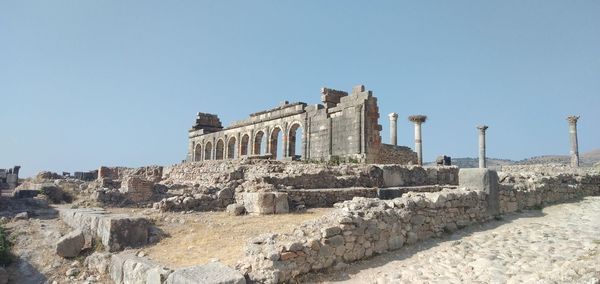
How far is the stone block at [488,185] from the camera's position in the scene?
9.02 metres

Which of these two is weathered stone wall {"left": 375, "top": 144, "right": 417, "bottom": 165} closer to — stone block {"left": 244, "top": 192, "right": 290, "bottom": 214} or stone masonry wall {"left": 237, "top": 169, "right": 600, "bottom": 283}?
stone block {"left": 244, "top": 192, "right": 290, "bottom": 214}

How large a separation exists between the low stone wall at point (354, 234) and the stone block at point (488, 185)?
0.94 m

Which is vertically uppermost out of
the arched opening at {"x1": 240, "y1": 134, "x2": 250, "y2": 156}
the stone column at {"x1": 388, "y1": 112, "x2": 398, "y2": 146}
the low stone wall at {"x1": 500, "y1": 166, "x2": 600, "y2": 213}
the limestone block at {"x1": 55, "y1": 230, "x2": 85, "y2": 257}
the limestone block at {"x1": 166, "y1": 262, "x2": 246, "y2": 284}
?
the stone column at {"x1": 388, "y1": 112, "x2": 398, "y2": 146}

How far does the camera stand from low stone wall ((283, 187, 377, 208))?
11625 millimetres

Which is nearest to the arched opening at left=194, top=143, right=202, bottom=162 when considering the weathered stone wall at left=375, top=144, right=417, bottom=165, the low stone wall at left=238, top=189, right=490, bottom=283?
the weathered stone wall at left=375, top=144, right=417, bottom=165

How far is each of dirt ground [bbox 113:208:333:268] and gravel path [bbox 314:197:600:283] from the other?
72.2 inches

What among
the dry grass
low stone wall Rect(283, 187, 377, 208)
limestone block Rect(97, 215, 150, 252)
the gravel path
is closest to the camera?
the gravel path

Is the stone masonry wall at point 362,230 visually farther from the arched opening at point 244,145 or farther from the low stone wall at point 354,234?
the arched opening at point 244,145

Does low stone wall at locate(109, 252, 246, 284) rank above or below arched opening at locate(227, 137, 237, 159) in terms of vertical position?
below

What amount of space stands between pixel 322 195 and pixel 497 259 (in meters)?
6.53

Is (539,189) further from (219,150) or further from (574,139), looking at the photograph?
(574,139)

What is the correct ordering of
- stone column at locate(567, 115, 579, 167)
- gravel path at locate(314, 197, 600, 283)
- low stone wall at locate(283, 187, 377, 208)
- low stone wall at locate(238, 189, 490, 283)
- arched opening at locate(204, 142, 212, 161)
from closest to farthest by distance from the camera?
gravel path at locate(314, 197, 600, 283), low stone wall at locate(238, 189, 490, 283), low stone wall at locate(283, 187, 377, 208), stone column at locate(567, 115, 579, 167), arched opening at locate(204, 142, 212, 161)

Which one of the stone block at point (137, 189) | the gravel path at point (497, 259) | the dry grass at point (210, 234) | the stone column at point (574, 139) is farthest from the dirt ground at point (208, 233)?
the stone column at point (574, 139)

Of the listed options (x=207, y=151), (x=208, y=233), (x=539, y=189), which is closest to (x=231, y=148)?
(x=207, y=151)
